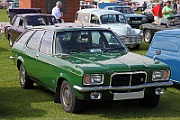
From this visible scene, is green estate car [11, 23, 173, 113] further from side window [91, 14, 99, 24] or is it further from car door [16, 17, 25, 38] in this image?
side window [91, 14, 99, 24]

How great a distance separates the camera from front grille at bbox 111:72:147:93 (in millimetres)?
6406

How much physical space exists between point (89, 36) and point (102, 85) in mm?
1592

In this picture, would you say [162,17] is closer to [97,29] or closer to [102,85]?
[97,29]

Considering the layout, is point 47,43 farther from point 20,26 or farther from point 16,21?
point 16,21

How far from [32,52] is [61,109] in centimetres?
160

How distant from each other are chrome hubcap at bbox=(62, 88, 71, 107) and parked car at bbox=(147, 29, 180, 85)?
241 centimetres

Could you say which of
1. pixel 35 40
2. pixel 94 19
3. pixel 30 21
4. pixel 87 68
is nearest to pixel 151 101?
pixel 87 68

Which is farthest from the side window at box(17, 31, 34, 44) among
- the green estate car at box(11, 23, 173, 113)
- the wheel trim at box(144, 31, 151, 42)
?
the wheel trim at box(144, 31, 151, 42)

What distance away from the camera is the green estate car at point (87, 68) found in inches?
250

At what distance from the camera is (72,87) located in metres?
6.49

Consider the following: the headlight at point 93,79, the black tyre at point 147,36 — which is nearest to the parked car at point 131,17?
the black tyre at point 147,36

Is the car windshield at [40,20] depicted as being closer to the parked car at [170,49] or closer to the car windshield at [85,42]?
the parked car at [170,49]

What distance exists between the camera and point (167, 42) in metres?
9.09

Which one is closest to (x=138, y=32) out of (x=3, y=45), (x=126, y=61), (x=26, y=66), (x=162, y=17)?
(x=162, y=17)
